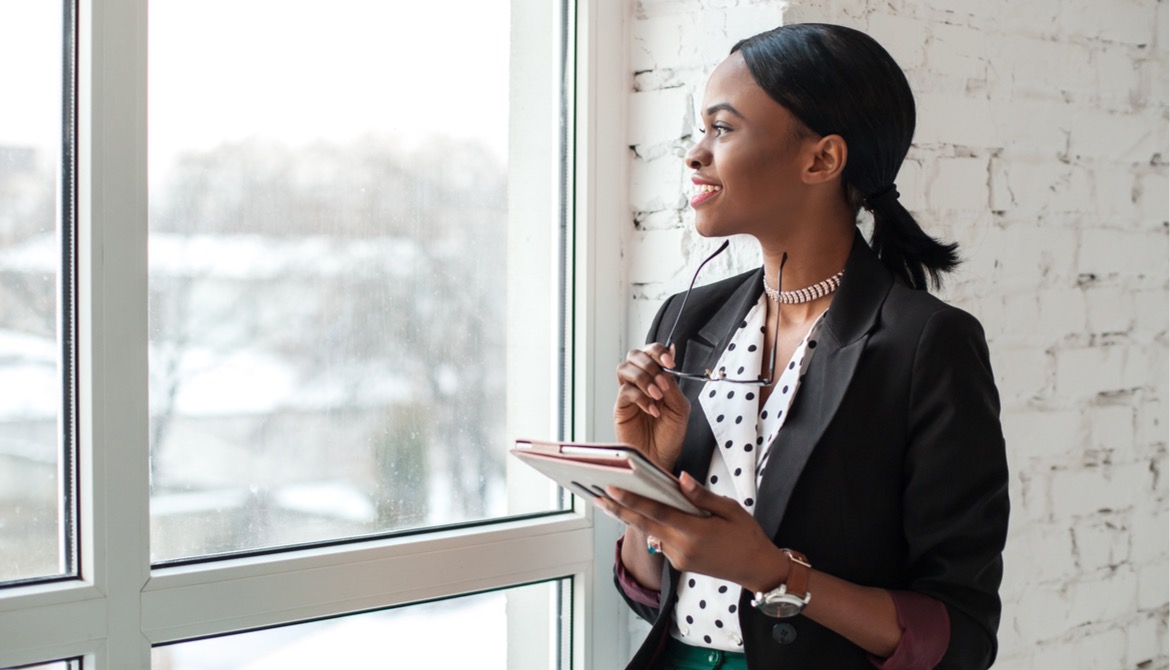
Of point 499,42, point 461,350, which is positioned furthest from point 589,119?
A: point 461,350

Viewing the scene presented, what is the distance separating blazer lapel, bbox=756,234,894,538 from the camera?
4.08 ft

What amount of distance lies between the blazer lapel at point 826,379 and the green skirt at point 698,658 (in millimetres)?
175

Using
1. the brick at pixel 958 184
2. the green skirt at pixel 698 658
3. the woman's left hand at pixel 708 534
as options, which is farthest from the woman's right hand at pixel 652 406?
the brick at pixel 958 184

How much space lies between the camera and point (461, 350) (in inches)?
64.1

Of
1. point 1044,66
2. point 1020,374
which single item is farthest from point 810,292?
point 1044,66

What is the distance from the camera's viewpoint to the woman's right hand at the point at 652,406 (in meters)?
1.30

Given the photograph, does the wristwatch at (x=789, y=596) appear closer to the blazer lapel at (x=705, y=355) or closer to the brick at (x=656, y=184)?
the blazer lapel at (x=705, y=355)

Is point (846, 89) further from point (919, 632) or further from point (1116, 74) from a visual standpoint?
point (1116, 74)

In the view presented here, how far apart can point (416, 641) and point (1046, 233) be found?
1.26 meters

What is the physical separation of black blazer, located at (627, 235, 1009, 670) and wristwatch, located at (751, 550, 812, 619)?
71mm

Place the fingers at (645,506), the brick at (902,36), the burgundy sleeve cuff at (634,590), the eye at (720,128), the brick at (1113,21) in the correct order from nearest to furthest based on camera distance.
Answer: the fingers at (645,506) < the eye at (720,128) < the burgundy sleeve cuff at (634,590) < the brick at (902,36) < the brick at (1113,21)

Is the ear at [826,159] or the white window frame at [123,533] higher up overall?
the ear at [826,159]

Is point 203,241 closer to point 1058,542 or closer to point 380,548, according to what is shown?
point 380,548

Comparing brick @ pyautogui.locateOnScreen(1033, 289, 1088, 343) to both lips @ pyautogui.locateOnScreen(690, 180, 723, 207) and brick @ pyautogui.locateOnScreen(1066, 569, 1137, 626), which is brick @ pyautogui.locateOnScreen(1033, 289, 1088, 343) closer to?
brick @ pyautogui.locateOnScreen(1066, 569, 1137, 626)
